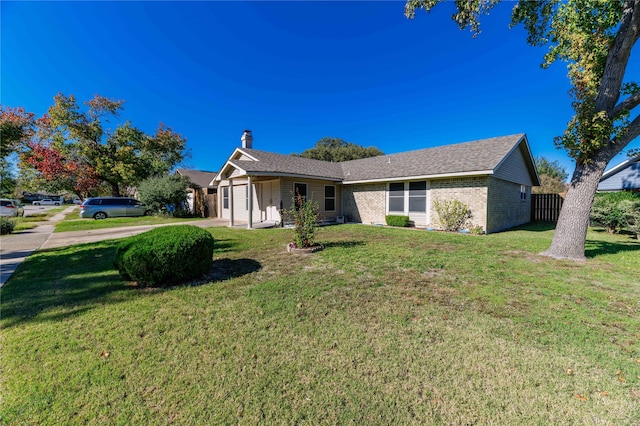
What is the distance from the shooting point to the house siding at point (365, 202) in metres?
14.3

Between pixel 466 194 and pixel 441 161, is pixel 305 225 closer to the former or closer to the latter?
pixel 466 194

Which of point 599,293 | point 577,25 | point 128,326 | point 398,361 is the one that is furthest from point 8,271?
point 577,25

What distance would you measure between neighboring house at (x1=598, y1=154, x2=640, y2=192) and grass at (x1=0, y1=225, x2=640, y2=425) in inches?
726

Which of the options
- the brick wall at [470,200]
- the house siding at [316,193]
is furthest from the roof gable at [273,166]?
the brick wall at [470,200]

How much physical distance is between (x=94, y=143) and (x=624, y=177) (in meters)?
42.1

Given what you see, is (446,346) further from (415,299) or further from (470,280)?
(470,280)

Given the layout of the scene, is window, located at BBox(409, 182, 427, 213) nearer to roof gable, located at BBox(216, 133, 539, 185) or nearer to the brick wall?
the brick wall

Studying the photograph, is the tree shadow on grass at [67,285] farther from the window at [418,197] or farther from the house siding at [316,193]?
the window at [418,197]

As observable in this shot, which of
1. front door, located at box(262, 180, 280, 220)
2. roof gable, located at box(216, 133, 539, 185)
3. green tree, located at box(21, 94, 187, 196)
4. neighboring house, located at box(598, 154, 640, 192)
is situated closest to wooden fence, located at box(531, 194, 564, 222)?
roof gable, located at box(216, 133, 539, 185)

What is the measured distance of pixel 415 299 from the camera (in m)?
4.02

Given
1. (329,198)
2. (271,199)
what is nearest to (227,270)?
(271,199)

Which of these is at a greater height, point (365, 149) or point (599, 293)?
point (365, 149)

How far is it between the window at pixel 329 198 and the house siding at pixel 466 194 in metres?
5.87

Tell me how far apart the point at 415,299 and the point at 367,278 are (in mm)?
1147
